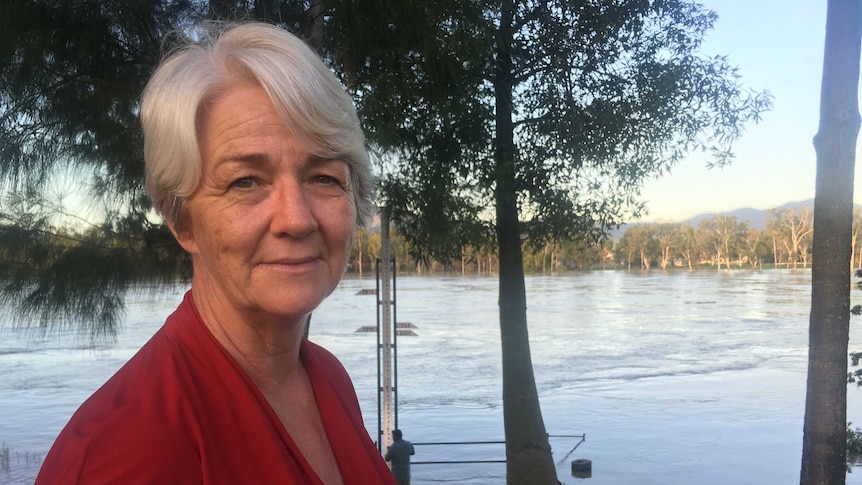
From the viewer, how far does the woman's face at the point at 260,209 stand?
1054mm

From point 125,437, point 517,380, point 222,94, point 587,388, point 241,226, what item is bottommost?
point 587,388

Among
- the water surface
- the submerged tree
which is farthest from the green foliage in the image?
the water surface

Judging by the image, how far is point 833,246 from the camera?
4.58 metres

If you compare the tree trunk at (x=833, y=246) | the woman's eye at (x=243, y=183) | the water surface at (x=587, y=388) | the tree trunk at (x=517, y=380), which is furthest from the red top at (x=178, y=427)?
the tree trunk at (x=517, y=380)

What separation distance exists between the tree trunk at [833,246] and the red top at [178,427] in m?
4.29

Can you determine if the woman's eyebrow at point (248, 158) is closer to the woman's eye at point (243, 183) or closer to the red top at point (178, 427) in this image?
the woman's eye at point (243, 183)

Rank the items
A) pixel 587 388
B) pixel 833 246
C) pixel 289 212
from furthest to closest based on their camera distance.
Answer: pixel 587 388
pixel 833 246
pixel 289 212

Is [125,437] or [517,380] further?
[517,380]

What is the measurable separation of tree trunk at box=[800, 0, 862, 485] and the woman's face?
4.17 meters

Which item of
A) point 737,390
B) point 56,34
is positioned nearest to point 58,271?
point 56,34

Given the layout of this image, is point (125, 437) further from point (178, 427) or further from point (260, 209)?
point (260, 209)

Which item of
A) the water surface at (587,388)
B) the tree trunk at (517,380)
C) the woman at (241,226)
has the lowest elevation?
the water surface at (587,388)

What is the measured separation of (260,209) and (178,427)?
1.02ft

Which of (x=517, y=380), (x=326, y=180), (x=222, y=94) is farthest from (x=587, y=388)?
(x=222, y=94)
